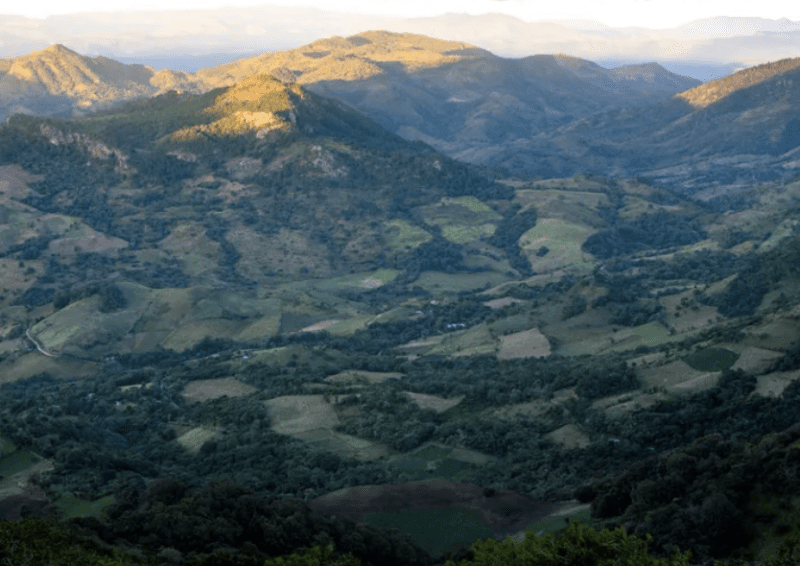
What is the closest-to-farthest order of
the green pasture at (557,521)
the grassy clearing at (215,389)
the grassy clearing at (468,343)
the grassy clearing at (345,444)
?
the green pasture at (557,521) < the grassy clearing at (345,444) < the grassy clearing at (215,389) < the grassy clearing at (468,343)

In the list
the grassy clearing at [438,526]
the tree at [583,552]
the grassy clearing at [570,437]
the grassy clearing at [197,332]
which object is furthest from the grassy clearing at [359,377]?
the tree at [583,552]

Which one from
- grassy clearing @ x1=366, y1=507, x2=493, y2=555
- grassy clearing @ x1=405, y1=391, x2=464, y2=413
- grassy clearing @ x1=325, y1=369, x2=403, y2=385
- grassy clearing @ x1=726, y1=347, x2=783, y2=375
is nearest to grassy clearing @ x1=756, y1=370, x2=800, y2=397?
grassy clearing @ x1=726, y1=347, x2=783, y2=375

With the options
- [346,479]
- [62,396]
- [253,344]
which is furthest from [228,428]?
[253,344]

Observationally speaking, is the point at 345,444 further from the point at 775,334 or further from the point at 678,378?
the point at 775,334

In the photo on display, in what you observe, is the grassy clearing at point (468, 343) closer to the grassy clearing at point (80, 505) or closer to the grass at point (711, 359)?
the grass at point (711, 359)

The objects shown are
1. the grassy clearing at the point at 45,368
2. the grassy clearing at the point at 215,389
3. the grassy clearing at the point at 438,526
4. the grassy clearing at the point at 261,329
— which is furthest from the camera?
the grassy clearing at the point at 261,329

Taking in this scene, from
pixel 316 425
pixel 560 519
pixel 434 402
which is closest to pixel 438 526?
pixel 560 519
